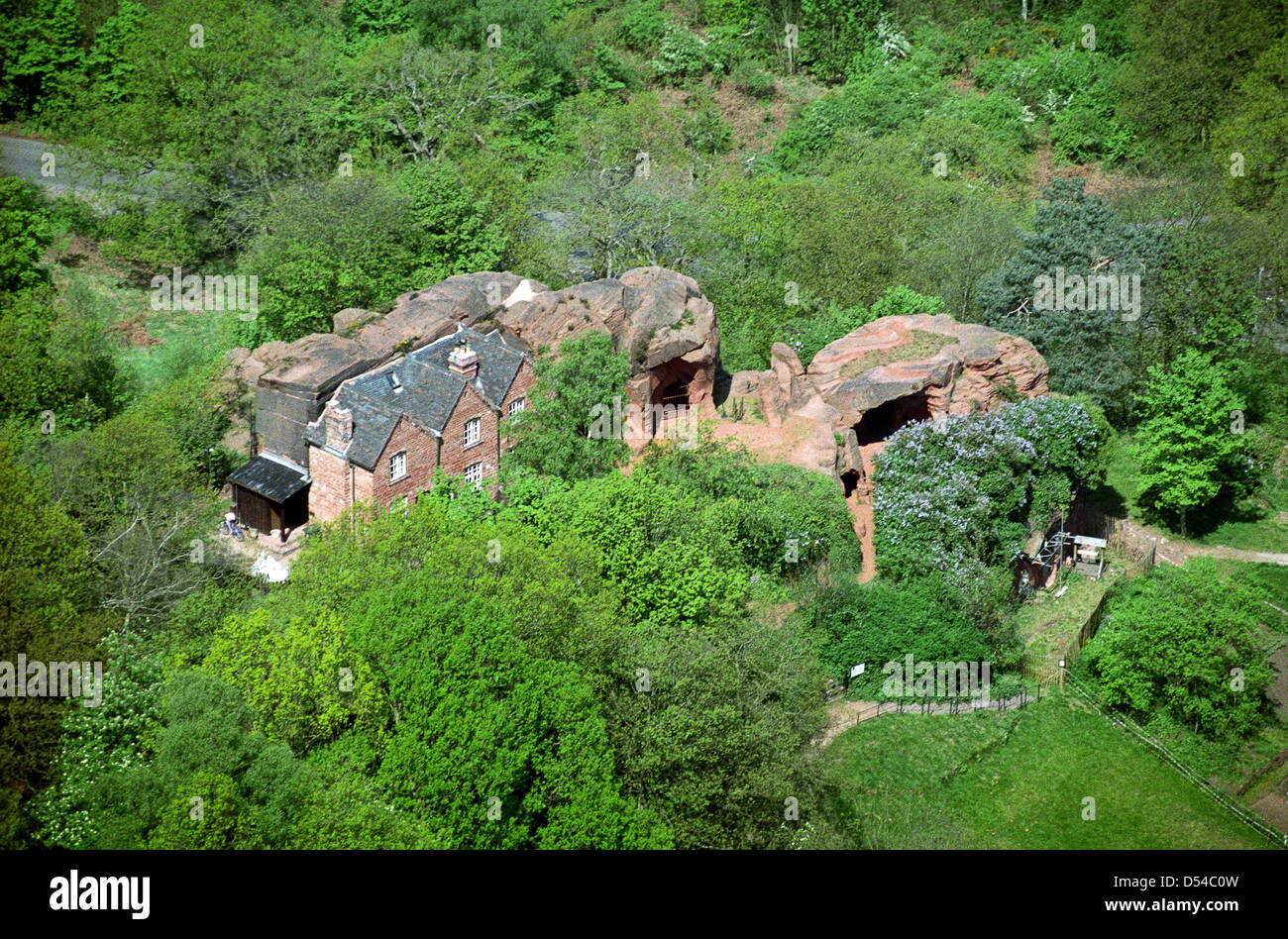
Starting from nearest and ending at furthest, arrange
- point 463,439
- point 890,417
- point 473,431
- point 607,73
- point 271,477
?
point 271,477
point 463,439
point 473,431
point 890,417
point 607,73

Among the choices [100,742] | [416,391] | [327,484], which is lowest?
[100,742]

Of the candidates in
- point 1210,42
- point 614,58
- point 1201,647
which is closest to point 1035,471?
point 1201,647

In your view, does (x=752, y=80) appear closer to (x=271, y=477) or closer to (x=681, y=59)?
(x=681, y=59)

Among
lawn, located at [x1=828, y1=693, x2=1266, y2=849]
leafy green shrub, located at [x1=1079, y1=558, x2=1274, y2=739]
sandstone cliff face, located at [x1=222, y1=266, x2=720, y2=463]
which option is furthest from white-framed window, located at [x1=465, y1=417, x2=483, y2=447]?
leafy green shrub, located at [x1=1079, y1=558, x2=1274, y2=739]

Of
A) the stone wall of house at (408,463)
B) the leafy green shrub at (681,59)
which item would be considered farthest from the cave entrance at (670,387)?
the leafy green shrub at (681,59)

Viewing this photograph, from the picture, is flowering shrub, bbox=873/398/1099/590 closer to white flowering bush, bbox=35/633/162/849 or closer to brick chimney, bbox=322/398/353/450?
brick chimney, bbox=322/398/353/450

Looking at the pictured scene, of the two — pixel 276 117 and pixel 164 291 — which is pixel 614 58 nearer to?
pixel 276 117

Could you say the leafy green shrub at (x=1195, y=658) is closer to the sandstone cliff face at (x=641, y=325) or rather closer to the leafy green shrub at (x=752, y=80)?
the sandstone cliff face at (x=641, y=325)

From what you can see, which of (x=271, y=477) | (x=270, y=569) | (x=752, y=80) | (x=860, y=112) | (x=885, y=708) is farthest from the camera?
(x=752, y=80)

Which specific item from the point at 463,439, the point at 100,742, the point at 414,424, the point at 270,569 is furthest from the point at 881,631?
the point at 100,742
